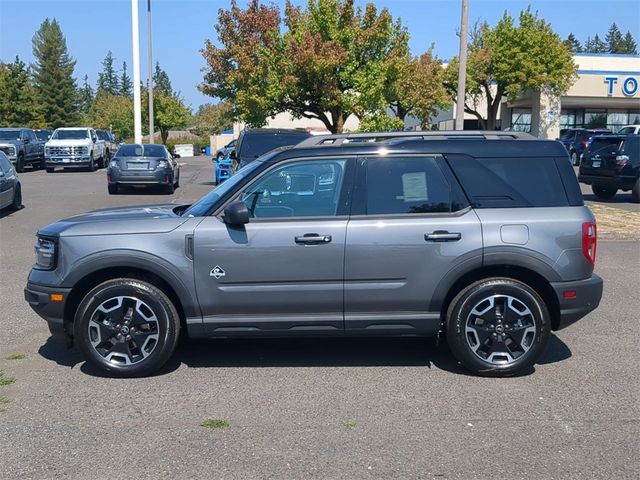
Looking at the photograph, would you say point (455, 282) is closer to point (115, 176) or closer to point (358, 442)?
point (358, 442)

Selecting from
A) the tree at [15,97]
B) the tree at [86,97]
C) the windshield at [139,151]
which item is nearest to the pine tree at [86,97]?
the tree at [86,97]

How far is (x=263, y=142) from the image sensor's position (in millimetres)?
15609

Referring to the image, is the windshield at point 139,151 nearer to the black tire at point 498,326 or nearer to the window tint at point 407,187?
the window tint at point 407,187

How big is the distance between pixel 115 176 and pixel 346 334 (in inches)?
645

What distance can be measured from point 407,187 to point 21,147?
28.6 m

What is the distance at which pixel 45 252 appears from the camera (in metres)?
5.76

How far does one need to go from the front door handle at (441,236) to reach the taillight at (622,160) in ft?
48.0

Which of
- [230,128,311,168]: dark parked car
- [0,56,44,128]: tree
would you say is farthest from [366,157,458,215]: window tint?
[0,56,44,128]: tree

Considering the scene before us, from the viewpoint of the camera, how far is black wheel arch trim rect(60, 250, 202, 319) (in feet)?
18.3

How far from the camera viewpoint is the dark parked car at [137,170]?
20.7m

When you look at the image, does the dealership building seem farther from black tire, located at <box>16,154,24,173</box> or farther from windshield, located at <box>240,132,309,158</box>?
windshield, located at <box>240,132,309,158</box>

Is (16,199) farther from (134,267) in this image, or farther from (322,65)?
(134,267)

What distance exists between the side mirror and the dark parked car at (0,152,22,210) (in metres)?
11.4

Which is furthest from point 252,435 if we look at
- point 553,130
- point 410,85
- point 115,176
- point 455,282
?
point 553,130
